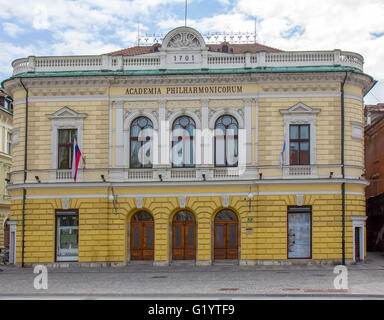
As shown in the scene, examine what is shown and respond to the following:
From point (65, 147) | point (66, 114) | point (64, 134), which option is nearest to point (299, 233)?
point (65, 147)

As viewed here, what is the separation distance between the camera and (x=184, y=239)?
1339 inches

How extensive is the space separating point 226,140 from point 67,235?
10.7m

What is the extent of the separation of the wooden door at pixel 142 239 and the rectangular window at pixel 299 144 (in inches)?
357

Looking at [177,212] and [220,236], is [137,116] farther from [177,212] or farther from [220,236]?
[220,236]

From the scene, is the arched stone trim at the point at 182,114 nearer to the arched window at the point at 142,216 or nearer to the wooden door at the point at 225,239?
the arched window at the point at 142,216

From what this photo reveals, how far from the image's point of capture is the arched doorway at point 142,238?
34.1 meters

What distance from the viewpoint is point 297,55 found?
34.1 m

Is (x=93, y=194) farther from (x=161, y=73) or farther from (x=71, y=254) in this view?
(x=161, y=73)

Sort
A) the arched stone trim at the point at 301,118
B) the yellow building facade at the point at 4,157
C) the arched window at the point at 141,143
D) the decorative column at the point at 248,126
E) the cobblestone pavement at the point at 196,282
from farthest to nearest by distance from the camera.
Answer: the yellow building facade at the point at 4,157
the arched window at the point at 141,143
the decorative column at the point at 248,126
the arched stone trim at the point at 301,118
the cobblestone pavement at the point at 196,282

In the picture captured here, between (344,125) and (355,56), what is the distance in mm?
4251

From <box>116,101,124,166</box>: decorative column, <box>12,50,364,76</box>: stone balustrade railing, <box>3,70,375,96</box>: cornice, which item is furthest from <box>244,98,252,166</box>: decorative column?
<box>116,101,124,166</box>: decorative column

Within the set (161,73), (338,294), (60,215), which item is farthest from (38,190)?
(338,294)

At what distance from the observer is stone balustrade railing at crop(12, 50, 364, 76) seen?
3409 cm

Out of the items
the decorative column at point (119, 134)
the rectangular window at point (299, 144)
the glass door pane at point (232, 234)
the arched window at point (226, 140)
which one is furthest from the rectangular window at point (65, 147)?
the rectangular window at point (299, 144)
